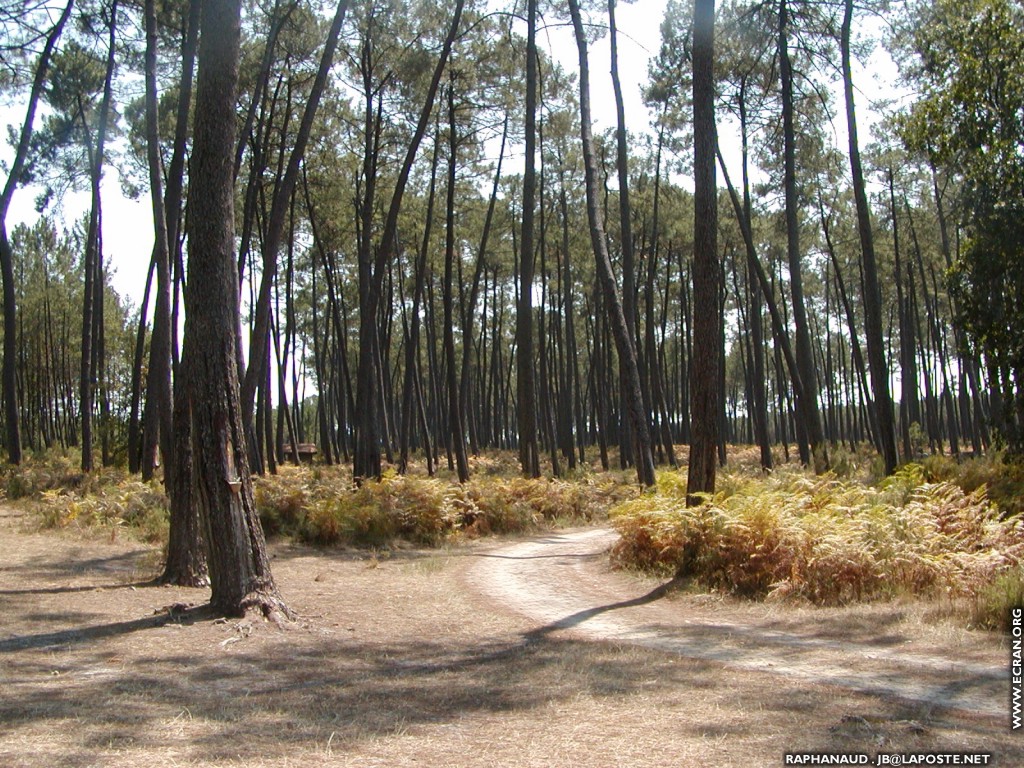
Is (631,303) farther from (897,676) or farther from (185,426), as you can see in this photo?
(897,676)

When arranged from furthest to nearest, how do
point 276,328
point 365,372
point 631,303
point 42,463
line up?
point 276,328, point 42,463, point 631,303, point 365,372

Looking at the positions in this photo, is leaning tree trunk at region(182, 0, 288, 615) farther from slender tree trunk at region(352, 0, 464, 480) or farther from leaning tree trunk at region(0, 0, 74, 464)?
leaning tree trunk at region(0, 0, 74, 464)

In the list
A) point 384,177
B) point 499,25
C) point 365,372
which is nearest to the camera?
point 365,372

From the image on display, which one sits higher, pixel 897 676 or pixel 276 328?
pixel 276 328

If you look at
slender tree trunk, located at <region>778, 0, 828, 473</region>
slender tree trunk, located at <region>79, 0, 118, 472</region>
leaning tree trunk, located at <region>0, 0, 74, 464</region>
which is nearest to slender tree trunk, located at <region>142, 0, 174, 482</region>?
slender tree trunk, located at <region>79, 0, 118, 472</region>

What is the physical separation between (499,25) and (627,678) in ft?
Result: 60.1

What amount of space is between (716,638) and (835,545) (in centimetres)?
219

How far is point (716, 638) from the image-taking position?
7359 millimetres

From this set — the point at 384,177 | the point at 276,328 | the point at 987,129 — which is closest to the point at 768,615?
the point at 987,129

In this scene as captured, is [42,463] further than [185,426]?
Yes

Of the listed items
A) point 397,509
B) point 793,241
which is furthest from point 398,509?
point 793,241

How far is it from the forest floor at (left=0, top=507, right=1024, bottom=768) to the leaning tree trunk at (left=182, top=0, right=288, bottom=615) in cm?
50

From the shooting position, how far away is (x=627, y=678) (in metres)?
5.95

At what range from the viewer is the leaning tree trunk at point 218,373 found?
7945mm
